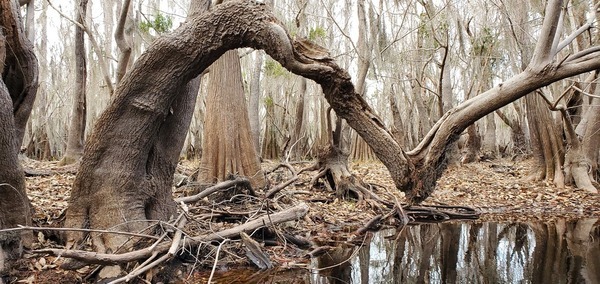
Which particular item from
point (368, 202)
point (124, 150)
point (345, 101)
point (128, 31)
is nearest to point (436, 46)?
point (368, 202)

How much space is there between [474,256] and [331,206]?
325cm

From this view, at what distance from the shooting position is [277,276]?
4.23 m

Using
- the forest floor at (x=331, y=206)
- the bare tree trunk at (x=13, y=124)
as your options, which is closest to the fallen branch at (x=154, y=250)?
the forest floor at (x=331, y=206)

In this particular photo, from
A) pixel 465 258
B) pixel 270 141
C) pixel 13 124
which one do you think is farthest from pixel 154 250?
pixel 270 141

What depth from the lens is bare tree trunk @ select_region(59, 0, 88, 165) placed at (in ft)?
32.6

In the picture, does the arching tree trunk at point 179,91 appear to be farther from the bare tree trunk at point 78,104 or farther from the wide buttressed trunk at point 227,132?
the bare tree trunk at point 78,104

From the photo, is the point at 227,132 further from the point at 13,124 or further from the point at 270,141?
the point at 270,141

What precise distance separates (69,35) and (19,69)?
70.3ft

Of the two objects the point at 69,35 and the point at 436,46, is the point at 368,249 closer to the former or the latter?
the point at 436,46

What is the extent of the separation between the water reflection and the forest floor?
0.56m

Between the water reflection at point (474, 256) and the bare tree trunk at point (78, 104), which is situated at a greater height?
the bare tree trunk at point (78, 104)

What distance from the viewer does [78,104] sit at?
32.4 ft

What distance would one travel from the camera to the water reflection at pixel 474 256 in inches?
164

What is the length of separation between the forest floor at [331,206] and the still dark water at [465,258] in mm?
427
